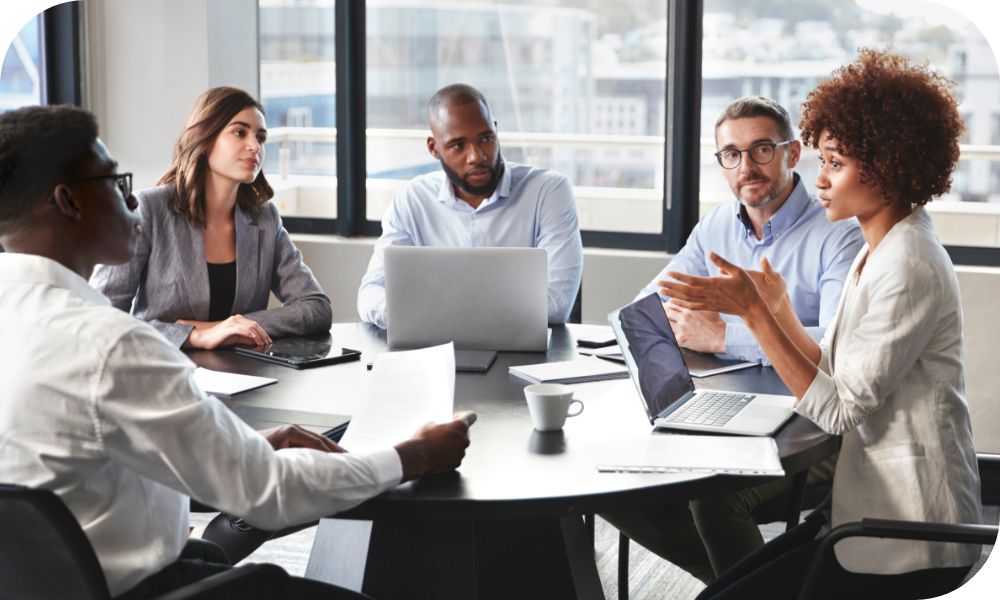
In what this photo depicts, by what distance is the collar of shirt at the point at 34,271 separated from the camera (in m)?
1.41

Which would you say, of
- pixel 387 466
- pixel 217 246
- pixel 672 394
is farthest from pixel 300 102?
pixel 387 466

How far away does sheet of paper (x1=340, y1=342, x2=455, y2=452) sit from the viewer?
5.95 ft

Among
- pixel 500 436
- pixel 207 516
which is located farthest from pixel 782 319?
pixel 207 516

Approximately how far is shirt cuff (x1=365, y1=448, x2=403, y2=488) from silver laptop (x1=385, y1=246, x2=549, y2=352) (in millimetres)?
934

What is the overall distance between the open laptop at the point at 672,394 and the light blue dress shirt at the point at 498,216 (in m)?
1.06

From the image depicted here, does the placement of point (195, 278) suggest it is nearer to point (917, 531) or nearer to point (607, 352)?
point (607, 352)

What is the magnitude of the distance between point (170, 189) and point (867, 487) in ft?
6.40

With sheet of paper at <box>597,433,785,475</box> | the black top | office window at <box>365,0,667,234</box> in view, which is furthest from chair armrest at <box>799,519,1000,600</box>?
office window at <box>365,0,667,234</box>

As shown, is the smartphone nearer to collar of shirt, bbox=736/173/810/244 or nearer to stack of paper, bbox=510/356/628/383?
stack of paper, bbox=510/356/628/383

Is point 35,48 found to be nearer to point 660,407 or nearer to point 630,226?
point 630,226

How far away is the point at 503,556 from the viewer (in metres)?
2.13

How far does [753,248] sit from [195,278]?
58.3 inches

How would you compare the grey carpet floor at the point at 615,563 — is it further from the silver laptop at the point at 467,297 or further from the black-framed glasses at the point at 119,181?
the black-framed glasses at the point at 119,181

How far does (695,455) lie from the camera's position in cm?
175
